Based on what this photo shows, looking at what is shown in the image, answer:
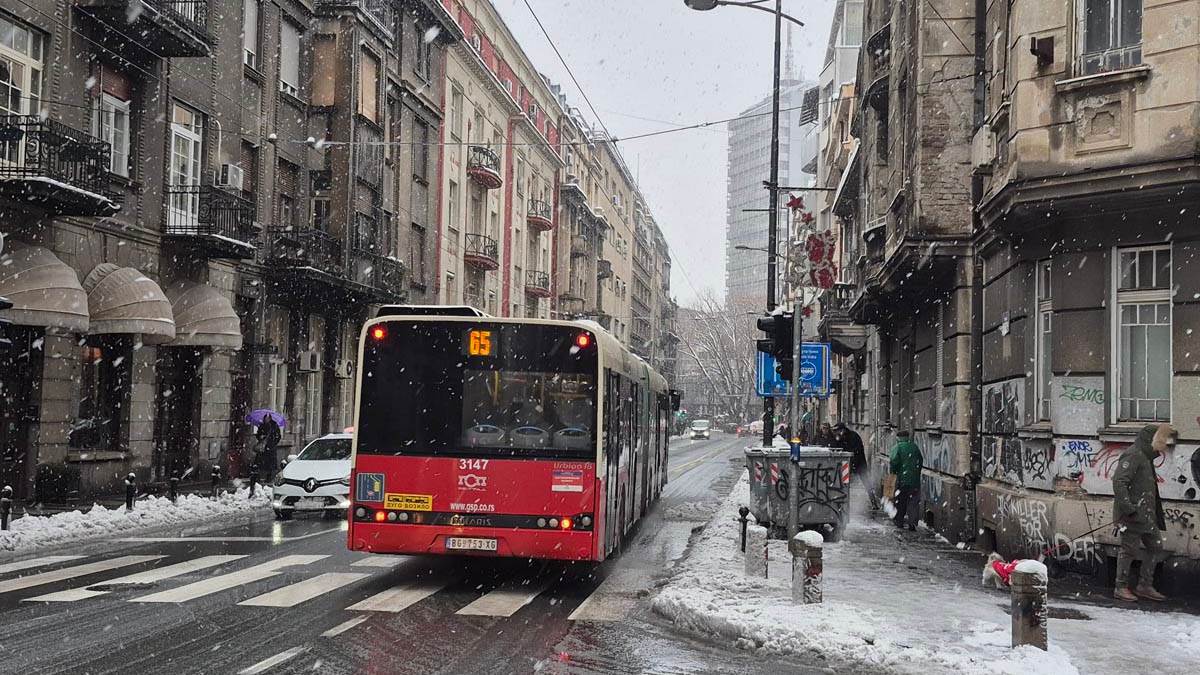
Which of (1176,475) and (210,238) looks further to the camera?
(210,238)

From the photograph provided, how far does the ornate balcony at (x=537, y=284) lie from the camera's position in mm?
60000

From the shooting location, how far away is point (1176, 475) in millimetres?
12469

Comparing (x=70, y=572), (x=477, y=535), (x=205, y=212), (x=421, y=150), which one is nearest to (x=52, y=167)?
(x=205, y=212)

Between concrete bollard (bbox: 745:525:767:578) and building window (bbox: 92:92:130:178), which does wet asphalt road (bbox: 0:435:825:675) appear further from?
building window (bbox: 92:92:130:178)

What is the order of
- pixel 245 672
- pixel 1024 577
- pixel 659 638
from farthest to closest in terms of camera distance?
pixel 659 638, pixel 1024 577, pixel 245 672

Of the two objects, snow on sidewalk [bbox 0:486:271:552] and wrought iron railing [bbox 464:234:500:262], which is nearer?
snow on sidewalk [bbox 0:486:271:552]

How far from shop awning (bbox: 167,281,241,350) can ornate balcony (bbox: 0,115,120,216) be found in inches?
190

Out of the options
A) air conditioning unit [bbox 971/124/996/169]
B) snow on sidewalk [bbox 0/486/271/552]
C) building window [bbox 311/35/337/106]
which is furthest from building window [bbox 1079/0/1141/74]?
building window [bbox 311/35/337/106]

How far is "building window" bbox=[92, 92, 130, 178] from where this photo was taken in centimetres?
2248

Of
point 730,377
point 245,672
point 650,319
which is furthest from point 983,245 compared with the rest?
point 650,319

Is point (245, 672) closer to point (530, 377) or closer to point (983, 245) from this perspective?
point (530, 377)

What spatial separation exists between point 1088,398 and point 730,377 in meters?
81.3

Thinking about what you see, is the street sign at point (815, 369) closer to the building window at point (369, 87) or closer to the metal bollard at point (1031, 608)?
the metal bollard at point (1031, 608)

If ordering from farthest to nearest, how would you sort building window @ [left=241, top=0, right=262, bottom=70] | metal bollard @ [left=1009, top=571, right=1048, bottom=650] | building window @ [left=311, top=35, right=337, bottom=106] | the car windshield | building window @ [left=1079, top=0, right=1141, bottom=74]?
1. building window @ [left=311, top=35, right=337, bottom=106]
2. building window @ [left=241, top=0, right=262, bottom=70]
3. the car windshield
4. building window @ [left=1079, top=0, right=1141, bottom=74]
5. metal bollard @ [left=1009, top=571, right=1048, bottom=650]
